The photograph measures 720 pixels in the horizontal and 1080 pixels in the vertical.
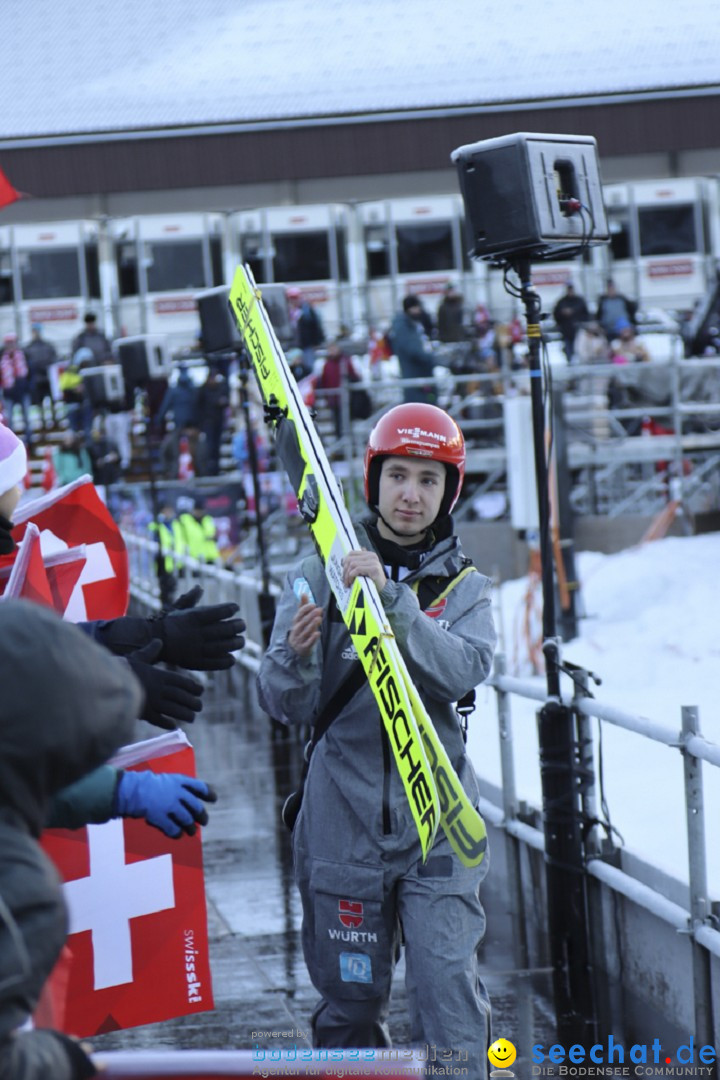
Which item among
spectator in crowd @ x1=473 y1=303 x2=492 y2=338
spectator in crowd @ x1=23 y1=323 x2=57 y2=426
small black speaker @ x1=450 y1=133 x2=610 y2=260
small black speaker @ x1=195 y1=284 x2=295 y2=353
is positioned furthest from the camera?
spectator in crowd @ x1=23 y1=323 x2=57 y2=426

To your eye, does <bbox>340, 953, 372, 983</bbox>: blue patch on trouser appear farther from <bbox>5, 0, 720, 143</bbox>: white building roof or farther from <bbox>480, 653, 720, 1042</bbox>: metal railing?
<bbox>5, 0, 720, 143</bbox>: white building roof

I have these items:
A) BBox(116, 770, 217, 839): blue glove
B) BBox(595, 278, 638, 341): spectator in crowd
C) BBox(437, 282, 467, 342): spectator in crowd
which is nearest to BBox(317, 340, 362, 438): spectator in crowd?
BBox(437, 282, 467, 342): spectator in crowd

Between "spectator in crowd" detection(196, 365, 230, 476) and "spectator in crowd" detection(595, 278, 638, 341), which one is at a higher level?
"spectator in crowd" detection(595, 278, 638, 341)

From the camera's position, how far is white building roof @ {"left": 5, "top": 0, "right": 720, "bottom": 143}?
40.9 meters

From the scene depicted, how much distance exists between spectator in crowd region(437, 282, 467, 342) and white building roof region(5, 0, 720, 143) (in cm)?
1905

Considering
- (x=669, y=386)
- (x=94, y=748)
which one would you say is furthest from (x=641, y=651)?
(x=94, y=748)

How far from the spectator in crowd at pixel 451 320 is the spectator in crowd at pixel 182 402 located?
3.37 metres

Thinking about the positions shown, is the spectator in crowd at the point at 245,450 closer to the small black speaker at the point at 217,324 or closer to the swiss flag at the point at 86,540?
the small black speaker at the point at 217,324

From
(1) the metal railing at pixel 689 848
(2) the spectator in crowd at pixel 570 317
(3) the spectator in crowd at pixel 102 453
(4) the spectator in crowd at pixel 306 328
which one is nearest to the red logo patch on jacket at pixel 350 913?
(1) the metal railing at pixel 689 848

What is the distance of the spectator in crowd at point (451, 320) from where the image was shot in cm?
2241

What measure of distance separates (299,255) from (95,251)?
12.8ft

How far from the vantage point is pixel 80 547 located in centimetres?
471

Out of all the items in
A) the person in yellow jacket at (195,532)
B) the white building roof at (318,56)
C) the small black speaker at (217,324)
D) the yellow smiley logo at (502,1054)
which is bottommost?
the person in yellow jacket at (195,532)

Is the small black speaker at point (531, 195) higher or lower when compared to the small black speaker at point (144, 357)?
higher
